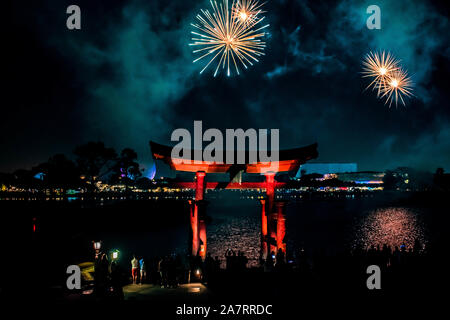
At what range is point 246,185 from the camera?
555 inches

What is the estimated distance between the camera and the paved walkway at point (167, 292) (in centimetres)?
934

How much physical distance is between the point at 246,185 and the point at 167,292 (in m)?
6.29

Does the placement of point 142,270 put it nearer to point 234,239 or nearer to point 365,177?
point 234,239

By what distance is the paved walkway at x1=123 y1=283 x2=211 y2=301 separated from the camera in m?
9.34

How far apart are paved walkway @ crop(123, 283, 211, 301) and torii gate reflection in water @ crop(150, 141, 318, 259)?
2.36 meters

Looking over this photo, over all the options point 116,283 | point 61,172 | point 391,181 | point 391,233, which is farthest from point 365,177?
point 116,283

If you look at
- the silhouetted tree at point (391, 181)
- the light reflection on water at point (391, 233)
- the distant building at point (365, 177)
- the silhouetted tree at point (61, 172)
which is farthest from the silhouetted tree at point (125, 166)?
the distant building at point (365, 177)

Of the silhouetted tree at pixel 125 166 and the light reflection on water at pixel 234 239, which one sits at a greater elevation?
the silhouetted tree at pixel 125 166

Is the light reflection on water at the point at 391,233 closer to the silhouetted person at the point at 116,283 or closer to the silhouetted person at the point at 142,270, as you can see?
the silhouetted person at the point at 142,270

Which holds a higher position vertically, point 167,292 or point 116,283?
point 116,283

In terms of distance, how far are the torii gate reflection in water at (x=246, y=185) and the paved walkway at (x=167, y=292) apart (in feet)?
7.74
